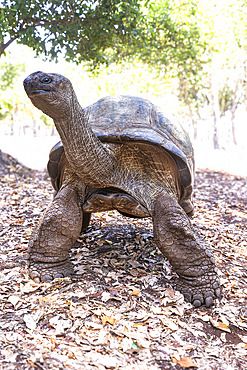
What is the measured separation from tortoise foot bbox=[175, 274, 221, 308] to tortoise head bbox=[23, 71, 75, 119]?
1.85 metres

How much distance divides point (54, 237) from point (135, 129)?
1.31 m

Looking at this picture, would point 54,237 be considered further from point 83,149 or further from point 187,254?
point 187,254

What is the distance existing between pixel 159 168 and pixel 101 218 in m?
2.13

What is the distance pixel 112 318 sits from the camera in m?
2.43

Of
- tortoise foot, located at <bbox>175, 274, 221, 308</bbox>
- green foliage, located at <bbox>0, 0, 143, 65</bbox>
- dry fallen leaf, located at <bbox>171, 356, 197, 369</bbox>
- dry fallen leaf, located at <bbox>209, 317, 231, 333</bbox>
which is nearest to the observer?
dry fallen leaf, located at <bbox>171, 356, 197, 369</bbox>

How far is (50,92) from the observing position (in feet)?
7.18

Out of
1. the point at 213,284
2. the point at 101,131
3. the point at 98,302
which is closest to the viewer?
the point at 98,302

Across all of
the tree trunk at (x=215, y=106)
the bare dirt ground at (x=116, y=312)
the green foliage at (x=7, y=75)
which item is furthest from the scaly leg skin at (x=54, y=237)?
the green foliage at (x=7, y=75)

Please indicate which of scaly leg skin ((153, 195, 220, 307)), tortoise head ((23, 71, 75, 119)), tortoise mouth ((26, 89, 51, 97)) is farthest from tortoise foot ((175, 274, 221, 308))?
tortoise mouth ((26, 89, 51, 97))

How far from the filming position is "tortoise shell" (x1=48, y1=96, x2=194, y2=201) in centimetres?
Result: 301

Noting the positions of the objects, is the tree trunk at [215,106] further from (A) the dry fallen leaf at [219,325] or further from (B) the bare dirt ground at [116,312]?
(A) the dry fallen leaf at [219,325]

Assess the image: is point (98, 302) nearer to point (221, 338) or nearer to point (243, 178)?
point (221, 338)

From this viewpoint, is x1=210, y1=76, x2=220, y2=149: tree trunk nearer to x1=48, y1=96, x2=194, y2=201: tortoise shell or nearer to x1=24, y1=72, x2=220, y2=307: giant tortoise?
x1=48, y1=96, x2=194, y2=201: tortoise shell

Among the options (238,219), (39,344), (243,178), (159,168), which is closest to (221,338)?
(39,344)
